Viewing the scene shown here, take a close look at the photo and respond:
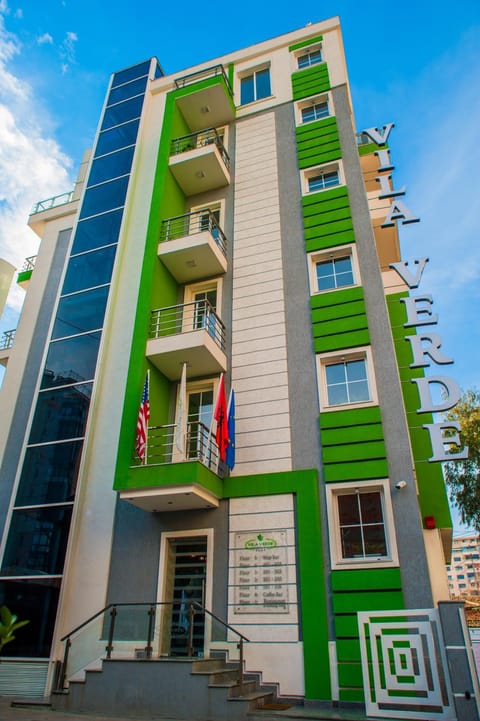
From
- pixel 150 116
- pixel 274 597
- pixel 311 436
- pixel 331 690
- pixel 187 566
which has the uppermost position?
pixel 150 116

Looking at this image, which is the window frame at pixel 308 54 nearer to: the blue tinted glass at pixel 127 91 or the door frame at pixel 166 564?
the blue tinted glass at pixel 127 91

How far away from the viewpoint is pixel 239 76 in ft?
64.6

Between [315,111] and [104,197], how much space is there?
8107mm

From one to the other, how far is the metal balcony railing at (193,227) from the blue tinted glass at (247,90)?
254 inches

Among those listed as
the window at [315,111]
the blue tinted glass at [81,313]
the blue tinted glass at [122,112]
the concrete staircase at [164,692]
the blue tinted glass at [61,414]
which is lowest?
the concrete staircase at [164,692]

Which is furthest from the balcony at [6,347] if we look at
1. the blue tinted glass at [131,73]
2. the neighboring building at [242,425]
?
the blue tinted glass at [131,73]

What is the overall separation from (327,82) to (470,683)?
58.4 feet

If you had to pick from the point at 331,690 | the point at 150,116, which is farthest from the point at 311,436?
the point at 150,116

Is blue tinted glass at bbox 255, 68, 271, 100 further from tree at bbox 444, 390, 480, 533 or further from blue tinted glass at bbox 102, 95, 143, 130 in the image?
tree at bbox 444, 390, 480, 533

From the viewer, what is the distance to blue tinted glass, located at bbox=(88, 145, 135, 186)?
56.2 ft

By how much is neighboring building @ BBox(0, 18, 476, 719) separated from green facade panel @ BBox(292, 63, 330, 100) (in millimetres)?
83

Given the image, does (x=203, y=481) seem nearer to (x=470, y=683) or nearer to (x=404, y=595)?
(x=404, y=595)

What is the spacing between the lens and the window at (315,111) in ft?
55.4

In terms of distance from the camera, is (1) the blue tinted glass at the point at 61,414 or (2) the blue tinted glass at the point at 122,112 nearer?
(1) the blue tinted glass at the point at 61,414
